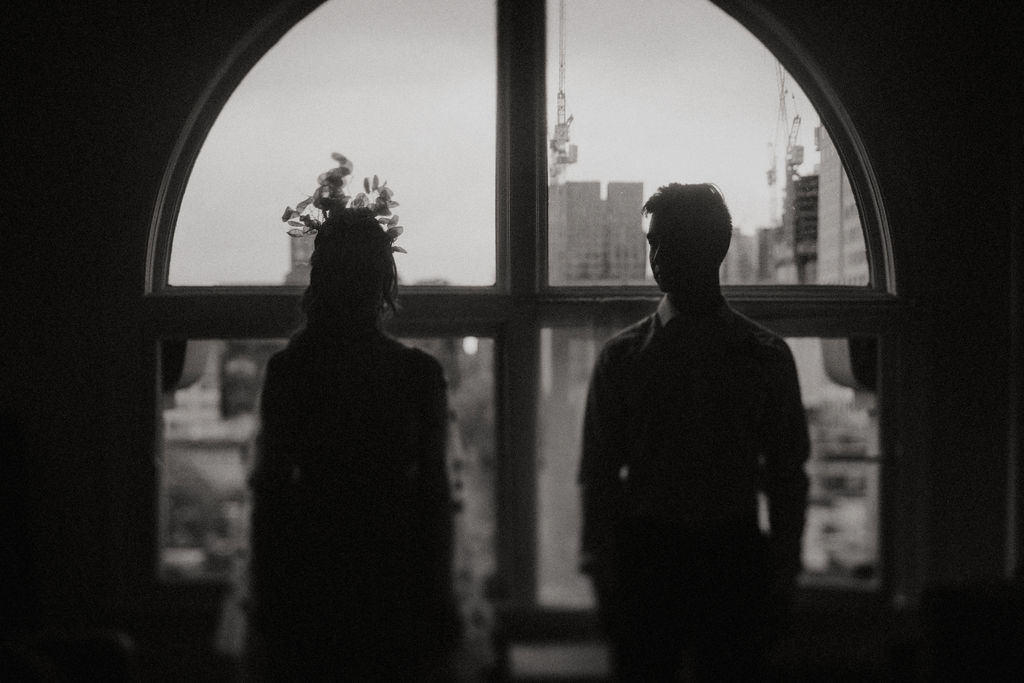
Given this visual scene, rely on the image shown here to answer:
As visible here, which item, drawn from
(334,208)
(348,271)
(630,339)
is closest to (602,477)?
(630,339)

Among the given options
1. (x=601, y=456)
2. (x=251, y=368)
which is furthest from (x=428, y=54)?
(x=601, y=456)

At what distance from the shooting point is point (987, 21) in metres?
2.55

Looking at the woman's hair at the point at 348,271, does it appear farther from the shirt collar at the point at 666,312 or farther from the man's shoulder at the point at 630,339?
the shirt collar at the point at 666,312

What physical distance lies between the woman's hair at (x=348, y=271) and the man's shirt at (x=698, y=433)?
0.66 m

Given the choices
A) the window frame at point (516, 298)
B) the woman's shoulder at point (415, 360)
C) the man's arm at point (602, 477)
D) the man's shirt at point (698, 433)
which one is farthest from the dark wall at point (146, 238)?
the man's arm at point (602, 477)

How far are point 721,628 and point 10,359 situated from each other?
2155 millimetres

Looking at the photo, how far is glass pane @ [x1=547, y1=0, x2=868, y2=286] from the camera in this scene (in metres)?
2.58

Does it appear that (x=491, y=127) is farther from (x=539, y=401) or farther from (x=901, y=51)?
(x=901, y=51)

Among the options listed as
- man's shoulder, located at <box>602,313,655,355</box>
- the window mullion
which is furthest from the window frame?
man's shoulder, located at <box>602,313,655,355</box>

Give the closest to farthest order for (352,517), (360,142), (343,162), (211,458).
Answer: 1. (352,517)
2. (343,162)
3. (211,458)
4. (360,142)

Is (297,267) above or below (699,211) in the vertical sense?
below

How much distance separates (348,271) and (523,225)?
25.5 inches

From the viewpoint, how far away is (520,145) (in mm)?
2529

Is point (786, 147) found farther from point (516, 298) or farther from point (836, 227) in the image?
point (516, 298)
